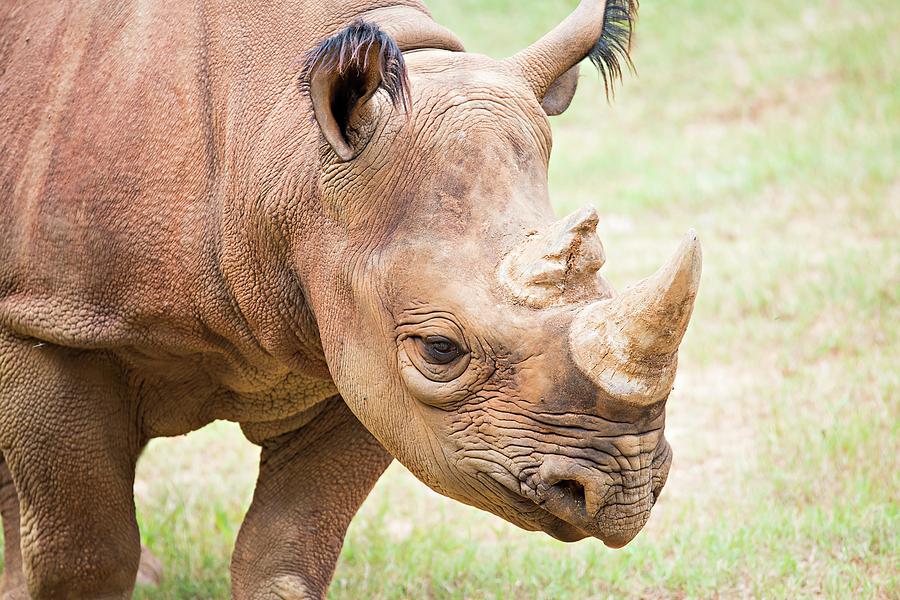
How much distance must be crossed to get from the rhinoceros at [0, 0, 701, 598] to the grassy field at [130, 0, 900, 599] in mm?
1200

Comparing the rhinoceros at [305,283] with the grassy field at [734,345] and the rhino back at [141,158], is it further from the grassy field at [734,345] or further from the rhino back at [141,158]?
the grassy field at [734,345]

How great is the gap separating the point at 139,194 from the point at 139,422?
869 mm

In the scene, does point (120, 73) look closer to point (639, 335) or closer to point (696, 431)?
point (639, 335)

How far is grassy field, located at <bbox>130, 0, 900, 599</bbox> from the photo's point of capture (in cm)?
527

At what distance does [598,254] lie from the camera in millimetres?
3141

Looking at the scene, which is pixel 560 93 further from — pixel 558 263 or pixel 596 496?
pixel 596 496

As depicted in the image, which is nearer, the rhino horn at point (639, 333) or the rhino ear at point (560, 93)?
the rhino horn at point (639, 333)

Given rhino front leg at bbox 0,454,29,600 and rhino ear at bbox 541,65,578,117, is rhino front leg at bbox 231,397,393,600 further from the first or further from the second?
rhino ear at bbox 541,65,578,117

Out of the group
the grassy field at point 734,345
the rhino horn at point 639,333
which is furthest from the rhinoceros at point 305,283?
the grassy field at point 734,345

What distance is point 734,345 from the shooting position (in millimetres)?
7758

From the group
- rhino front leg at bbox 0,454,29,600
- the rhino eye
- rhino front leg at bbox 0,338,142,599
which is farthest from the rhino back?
rhino front leg at bbox 0,454,29,600

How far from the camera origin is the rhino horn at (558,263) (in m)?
3.09

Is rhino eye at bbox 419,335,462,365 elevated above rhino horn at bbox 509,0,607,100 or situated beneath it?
situated beneath

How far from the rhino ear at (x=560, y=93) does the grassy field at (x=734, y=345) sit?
6.35ft
